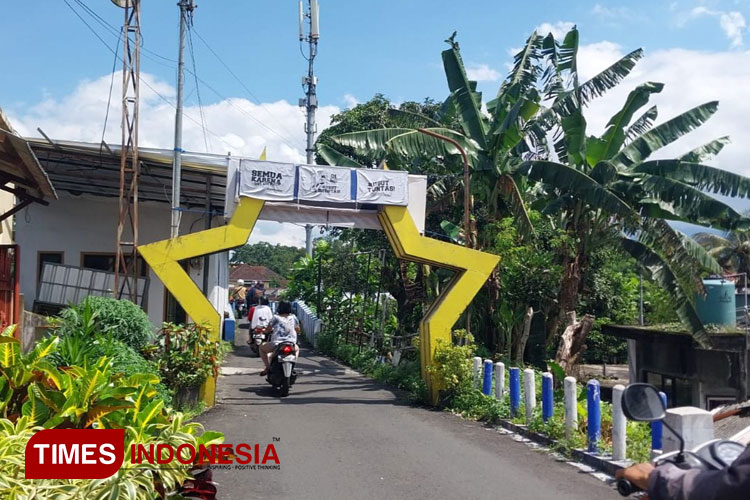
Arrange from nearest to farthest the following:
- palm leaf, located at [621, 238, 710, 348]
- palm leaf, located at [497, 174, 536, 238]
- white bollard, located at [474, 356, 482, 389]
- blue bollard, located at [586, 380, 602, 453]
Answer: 1. blue bollard, located at [586, 380, 602, 453]
2. white bollard, located at [474, 356, 482, 389]
3. palm leaf, located at [621, 238, 710, 348]
4. palm leaf, located at [497, 174, 536, 238]

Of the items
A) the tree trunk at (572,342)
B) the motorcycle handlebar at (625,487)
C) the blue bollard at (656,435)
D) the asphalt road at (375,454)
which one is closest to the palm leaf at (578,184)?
the tree trunk at (572,342)

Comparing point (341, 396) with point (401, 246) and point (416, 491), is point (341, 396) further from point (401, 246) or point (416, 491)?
point (416, 491)

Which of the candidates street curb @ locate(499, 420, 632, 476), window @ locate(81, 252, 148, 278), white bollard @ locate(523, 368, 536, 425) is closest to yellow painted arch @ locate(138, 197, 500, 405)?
white bollard @ locate(523, 368, 536, 425)

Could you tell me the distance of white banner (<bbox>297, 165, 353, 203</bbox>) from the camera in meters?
12.8

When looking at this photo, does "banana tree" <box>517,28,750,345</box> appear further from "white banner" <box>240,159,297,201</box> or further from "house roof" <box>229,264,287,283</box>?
"house roof" <box>229,264,287,283</box>

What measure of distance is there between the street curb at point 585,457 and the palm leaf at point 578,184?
20.7 ft

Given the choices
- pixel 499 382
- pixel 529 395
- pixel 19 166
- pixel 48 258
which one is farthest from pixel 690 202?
pixel 48 258

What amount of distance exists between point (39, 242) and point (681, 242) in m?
16.1

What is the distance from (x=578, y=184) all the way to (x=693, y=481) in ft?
42.5

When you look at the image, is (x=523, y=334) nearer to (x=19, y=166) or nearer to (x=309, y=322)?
(x=309, y=322)

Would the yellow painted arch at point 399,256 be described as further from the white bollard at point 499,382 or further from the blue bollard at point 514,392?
the blue bollard at point 514,392

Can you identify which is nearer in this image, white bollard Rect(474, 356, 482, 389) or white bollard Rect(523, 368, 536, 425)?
white bollard Rect(523, 368, 536, 425)

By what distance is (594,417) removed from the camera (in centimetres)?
855

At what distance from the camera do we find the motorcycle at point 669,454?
A: 3000 mm
